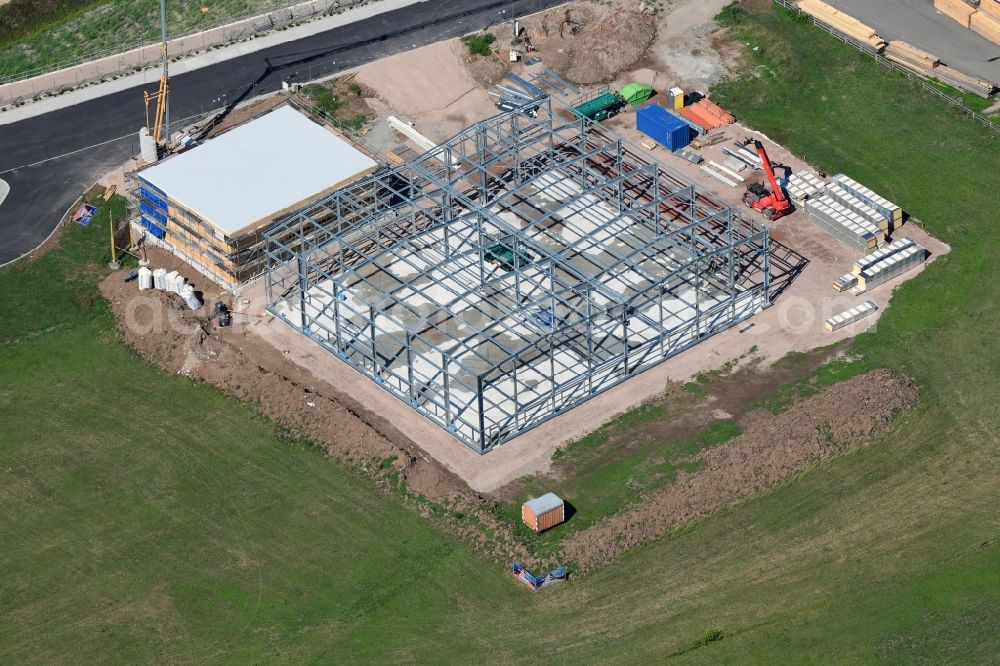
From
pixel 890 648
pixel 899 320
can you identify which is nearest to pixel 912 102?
pixel 899 320

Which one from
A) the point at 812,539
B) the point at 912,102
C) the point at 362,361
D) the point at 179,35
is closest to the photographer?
the point at 812,539

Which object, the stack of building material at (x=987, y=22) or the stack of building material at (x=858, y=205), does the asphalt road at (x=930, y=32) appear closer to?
the stack of building material at (x=987, y=22)

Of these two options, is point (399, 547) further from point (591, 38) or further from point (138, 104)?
point (591, 38)

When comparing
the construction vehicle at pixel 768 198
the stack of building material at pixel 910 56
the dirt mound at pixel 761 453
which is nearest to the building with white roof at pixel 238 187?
the construction vehicle at pixel 768 198

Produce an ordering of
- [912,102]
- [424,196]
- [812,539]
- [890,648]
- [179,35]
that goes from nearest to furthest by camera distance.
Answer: [890,648] → [812,539] → [424,196] → [912,102] → [179,35]

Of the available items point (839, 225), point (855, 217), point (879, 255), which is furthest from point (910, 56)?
point (879, 255)

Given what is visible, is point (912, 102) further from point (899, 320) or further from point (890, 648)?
point (890, 648)
